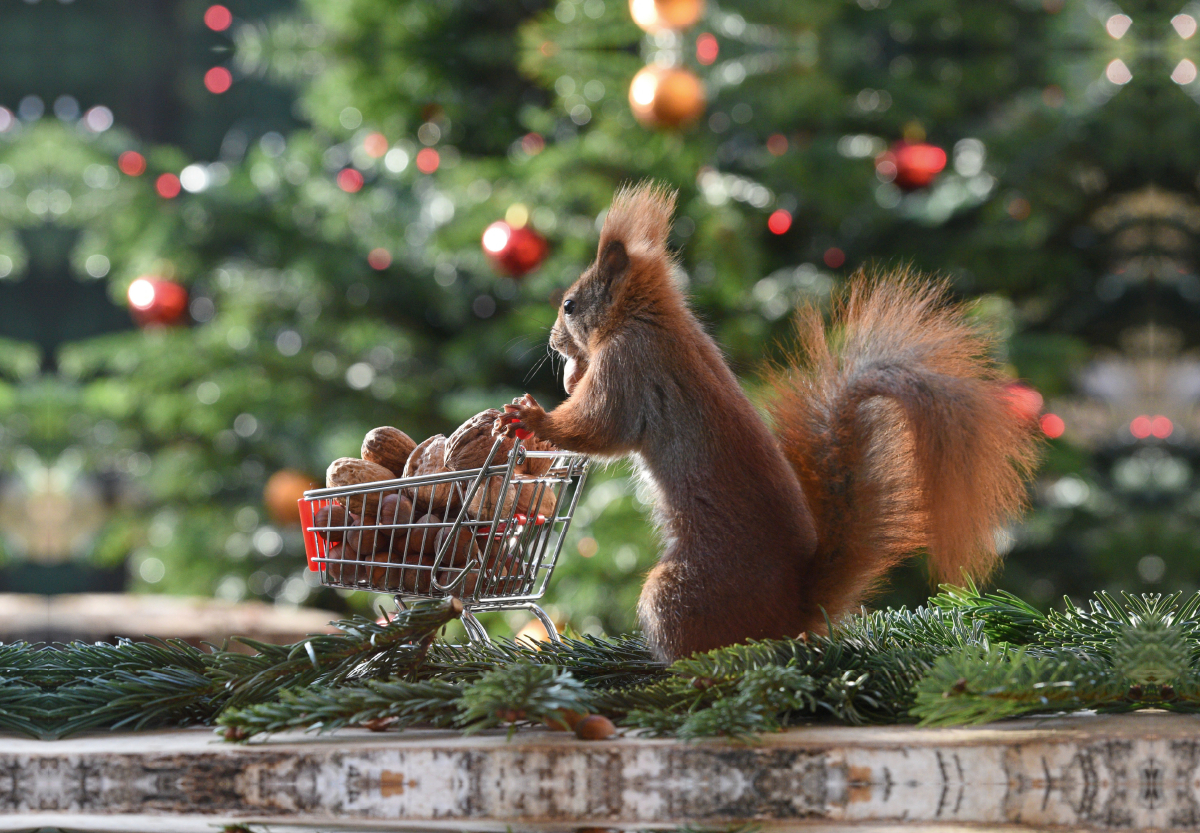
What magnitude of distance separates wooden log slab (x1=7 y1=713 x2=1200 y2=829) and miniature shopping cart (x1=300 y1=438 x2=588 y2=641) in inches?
9.7

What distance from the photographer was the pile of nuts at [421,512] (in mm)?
1097

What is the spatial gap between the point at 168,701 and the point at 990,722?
76 centimetres

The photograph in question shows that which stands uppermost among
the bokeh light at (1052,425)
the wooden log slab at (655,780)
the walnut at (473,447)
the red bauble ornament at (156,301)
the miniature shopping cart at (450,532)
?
the red bauble ornament at (156,301)

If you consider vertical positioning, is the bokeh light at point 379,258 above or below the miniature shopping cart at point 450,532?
above

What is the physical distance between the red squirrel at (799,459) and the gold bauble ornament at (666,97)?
94 centimetres

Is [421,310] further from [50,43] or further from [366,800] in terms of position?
[50,43]

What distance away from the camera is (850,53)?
8.32 feet

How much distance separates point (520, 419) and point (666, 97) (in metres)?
1.09

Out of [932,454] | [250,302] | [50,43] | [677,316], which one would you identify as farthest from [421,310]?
[50,43]

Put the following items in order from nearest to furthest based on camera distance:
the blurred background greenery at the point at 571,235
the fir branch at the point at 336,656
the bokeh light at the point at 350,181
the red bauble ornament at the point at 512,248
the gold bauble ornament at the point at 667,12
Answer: the fir branch at the point at 336,656
the gold bauble ornament at the point at 667,12
the red bauble ornament at the point at 512,248
the blurred background greenery at the point at 571,235
the bokeh light at the point at 350,181

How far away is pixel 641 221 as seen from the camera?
1.20m

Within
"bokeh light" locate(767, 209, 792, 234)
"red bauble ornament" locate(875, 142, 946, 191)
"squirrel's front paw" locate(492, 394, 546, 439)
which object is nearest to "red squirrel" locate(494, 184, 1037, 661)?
"squirrel's front paw" locate(492, 394, 546, 439)

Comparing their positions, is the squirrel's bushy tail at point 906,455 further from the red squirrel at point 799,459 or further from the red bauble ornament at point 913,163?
the red bauble ornament at point 913,163

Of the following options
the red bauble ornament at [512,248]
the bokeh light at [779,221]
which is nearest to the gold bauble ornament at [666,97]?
the red bauble ornament at [512,248]
